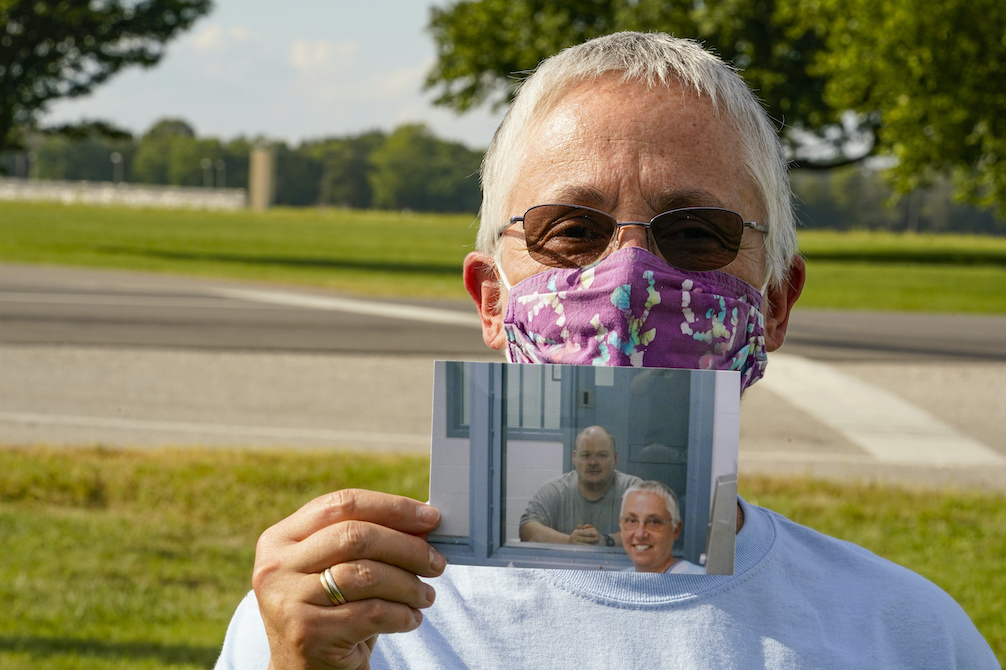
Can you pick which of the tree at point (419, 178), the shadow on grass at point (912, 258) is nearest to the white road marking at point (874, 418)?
the shadow on grass at point (912, 258)

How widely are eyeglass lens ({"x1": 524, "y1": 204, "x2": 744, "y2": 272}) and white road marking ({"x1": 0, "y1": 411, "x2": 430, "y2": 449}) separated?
20.3ft

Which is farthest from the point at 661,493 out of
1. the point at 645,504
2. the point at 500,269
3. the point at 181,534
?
the point at 181,534

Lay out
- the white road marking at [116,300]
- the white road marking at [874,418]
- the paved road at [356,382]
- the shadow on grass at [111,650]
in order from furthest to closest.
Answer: the white road marking at [116,300] < the paved road at [356,382] < the white road marking at [874,418] < the shadow on grass at [111,650]

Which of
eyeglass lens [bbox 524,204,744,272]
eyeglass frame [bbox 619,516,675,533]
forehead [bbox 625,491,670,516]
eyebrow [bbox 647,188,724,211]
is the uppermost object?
eyebrow [bbox 647,188,724,211]

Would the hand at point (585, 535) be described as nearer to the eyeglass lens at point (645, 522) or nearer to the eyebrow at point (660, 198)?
the eyeglass lens at point (645, 522)

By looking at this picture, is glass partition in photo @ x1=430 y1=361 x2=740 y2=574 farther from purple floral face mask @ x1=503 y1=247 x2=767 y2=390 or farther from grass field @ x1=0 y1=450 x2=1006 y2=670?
grass field @ x1=0 y1=450 x2=1006 y2=670

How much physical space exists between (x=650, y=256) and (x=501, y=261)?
0.30m

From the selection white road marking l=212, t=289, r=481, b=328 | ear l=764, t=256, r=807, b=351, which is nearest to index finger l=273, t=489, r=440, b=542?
ear l=764, t=256, r=807, b=351

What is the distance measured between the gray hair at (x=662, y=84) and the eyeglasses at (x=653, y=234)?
10 centimetres

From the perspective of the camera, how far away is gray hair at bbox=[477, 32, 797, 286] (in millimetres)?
1640

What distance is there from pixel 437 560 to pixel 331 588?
0.42ft

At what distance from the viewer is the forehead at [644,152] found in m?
1.59

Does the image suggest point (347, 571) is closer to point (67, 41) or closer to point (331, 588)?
point (331, 588)

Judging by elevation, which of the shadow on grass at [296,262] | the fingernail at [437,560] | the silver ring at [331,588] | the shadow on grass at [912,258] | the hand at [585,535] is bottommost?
the shadow on grass at [296,262]
